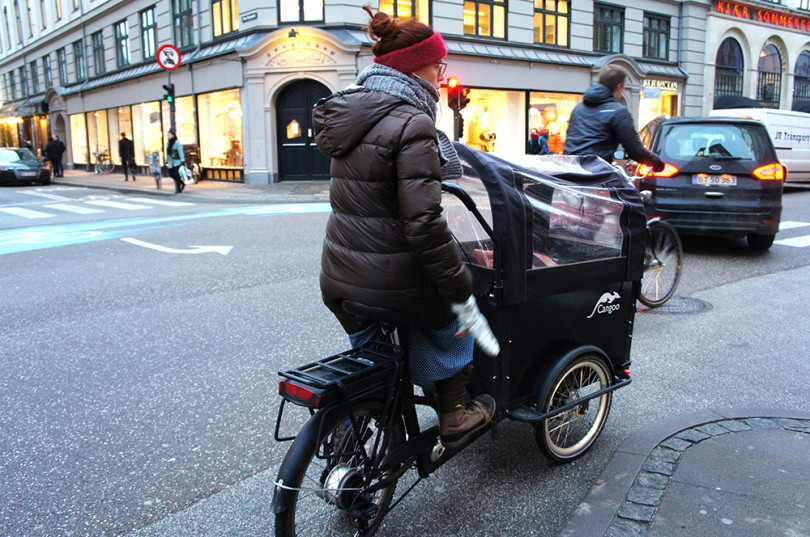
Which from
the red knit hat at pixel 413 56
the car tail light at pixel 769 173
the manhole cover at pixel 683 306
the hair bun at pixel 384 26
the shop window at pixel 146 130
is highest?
the shop window at pixel 146 130

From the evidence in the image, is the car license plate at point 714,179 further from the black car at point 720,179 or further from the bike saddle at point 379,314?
the bike saddle at point 379,314

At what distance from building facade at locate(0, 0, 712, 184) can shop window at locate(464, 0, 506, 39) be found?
0.05 meters

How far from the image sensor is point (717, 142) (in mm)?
7969

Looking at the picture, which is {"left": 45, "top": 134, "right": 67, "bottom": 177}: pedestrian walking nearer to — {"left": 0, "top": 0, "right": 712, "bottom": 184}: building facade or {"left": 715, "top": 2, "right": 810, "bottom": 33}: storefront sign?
{"left": 0, "top": 0, "right": 712, "bottom": 184}: building facade

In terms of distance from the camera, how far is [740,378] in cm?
426

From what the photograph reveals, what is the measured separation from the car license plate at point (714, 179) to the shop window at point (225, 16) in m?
17.8

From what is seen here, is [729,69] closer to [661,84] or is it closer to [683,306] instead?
[661,84]

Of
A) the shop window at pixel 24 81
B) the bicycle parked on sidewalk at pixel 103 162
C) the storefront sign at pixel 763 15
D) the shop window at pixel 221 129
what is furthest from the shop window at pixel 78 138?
the storefront sign at pixel 763 15

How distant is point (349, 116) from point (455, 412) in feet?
4.18

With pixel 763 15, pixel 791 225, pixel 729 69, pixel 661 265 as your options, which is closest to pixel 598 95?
pixel 661 265

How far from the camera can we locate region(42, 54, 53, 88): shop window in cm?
3653

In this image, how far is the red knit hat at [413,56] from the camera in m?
2.37

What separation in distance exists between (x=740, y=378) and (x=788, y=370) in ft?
1.43

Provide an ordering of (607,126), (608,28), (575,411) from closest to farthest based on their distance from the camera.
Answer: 1. (575,411)
2. (607,126)
3. (608,28)
